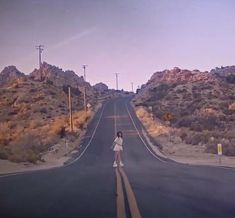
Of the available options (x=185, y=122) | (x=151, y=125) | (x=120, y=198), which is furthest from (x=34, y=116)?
(x=120, y=198)

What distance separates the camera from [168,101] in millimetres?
114000

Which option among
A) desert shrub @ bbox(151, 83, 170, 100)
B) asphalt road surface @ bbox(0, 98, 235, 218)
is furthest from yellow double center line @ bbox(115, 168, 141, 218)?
desert shrub @ bbox(151, 83, 170, 100)

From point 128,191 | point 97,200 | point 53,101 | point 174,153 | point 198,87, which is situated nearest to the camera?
point 97,200

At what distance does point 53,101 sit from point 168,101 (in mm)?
24920

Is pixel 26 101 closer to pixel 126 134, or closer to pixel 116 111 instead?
pixel 116 111

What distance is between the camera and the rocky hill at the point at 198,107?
51906 millimetres

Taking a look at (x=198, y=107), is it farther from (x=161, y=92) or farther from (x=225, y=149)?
(x=225, y=149)

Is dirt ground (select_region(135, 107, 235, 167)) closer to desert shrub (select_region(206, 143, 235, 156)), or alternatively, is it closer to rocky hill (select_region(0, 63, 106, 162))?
desert shrub (select_region(206, 143, 235, 156))

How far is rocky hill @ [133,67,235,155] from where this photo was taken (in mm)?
51906

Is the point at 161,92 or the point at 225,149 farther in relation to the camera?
the point at 161,92

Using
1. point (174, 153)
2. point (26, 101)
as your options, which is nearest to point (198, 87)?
point (26, 101)

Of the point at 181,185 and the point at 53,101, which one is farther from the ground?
the point at 53,101

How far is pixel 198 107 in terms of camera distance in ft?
312

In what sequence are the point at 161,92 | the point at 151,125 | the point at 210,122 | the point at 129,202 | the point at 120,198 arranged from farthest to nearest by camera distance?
1. the point at 161,92
2. the point at 151,125
3. the point at 210,122
4. the point at 120,198
5. the point at 129,202
